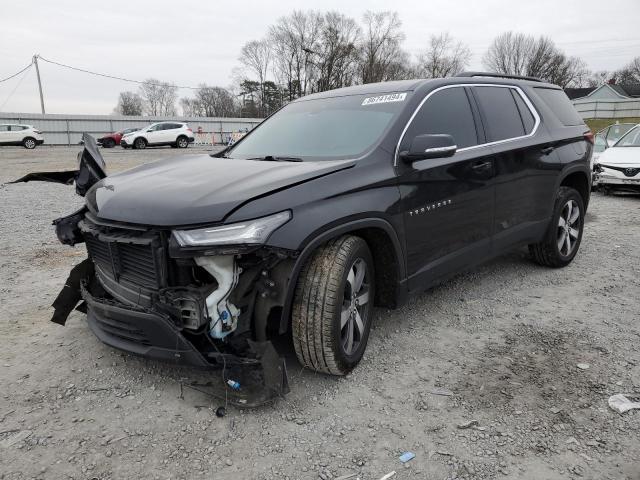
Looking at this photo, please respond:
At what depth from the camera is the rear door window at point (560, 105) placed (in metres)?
4.87

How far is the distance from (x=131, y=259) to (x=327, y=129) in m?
1.65

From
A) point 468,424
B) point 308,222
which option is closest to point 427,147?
point 308,222

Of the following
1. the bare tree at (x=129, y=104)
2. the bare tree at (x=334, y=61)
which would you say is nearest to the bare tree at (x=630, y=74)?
the bare tree at (x=334, y=61)

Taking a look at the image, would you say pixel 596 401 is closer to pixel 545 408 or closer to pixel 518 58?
pixel 545 408

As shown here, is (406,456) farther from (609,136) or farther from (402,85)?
(609,136)

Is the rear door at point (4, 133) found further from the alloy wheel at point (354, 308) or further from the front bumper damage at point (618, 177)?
the alloy wheel at point (354, 308)

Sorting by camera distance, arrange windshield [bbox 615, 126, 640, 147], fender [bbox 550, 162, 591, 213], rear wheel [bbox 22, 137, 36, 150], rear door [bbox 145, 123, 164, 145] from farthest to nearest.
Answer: rear wheel [bbox 22, 137, 36, 150], rear door [bbox 145, 123, 164, 145], windshield [bbox 615, 126, 640, 147], fender [bbox 550, 162, 591, 213]

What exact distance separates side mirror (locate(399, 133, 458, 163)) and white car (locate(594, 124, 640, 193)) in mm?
8567

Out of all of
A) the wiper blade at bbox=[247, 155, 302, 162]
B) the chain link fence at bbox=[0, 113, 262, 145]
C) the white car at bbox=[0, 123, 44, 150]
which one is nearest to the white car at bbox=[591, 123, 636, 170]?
→ the wiper blade at bbox=[247, 155, 302, 162]

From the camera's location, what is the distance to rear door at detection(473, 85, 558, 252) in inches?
158

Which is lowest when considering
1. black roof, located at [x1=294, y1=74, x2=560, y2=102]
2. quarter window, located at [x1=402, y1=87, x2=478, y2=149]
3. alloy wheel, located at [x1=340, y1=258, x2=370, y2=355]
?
alloy wheel, located at [x1=340, y1=258, x2=370, y2=355]

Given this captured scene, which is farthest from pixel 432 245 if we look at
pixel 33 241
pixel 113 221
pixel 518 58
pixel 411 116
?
pixel 518 58

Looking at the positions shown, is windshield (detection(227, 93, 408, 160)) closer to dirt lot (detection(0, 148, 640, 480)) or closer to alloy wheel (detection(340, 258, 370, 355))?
alloy wheel (detection(340, 258, 370, 355))

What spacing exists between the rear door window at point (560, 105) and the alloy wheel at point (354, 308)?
3042mm
